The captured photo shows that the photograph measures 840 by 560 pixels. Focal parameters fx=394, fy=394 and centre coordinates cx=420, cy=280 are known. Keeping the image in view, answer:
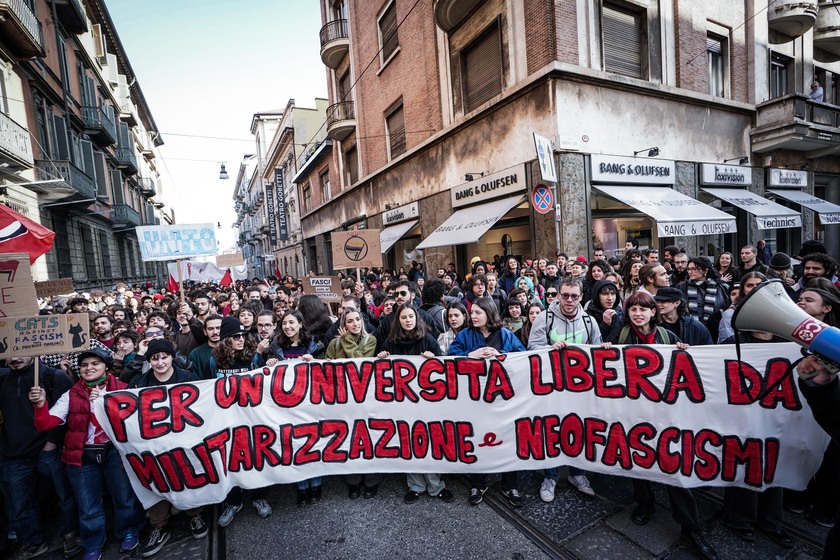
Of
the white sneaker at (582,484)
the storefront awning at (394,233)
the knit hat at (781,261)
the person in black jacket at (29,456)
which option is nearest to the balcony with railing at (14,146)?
the storefront awning at (394,233)

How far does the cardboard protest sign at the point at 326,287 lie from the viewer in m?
7.10

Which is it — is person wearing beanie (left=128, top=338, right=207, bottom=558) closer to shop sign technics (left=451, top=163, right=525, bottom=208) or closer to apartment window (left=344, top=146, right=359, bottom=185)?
shop sign technics (left=451, top=163, right=525, bottom=208)

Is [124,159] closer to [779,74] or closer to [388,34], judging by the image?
[388,34]

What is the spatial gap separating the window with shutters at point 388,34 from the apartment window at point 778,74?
13.1m

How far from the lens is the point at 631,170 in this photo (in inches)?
379

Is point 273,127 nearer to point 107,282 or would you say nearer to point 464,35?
point 107,282

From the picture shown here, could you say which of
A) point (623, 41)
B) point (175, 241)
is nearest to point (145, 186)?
point (175, 241)

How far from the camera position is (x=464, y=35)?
11508 millimetres

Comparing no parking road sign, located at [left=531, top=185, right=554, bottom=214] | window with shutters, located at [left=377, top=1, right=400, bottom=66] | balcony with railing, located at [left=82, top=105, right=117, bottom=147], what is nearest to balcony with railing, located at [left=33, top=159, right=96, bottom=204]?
balcony with railing, located at [left=82, top=105, right=117, bottom=147]

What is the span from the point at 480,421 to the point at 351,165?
19.9m

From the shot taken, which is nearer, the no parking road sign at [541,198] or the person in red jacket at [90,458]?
the person in red jacket at [90,458]

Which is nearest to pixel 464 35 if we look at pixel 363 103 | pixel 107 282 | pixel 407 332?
pixel 363 103

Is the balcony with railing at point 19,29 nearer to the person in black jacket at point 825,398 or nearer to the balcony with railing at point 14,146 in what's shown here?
the balcony with railing at point 14,146

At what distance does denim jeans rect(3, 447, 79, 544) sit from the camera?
3096mm
